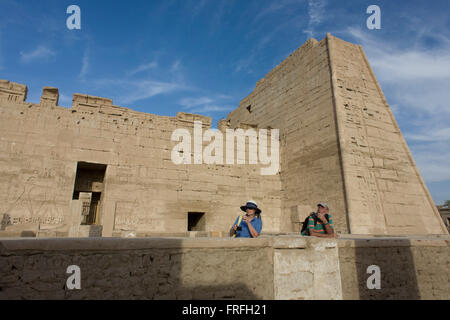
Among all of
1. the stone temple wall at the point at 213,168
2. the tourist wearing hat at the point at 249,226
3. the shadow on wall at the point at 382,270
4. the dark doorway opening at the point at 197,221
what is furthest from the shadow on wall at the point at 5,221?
the shadow on wall at the point at 382,270

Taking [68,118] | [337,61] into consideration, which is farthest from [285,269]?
[337,61]

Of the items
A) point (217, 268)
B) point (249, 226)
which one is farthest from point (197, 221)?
point (217, 268)

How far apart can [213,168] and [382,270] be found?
314 inches

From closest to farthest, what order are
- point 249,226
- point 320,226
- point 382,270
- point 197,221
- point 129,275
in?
1. point 129,275
2. point 382,270
3. point 249,226
4. point 320,226
5. point 197,221

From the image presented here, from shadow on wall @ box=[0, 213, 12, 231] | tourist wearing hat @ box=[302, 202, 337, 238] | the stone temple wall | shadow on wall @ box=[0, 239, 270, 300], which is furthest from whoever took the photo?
the stone temple wall

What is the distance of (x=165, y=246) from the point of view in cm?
275

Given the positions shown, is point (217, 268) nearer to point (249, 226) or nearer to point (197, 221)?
point (249, 226)

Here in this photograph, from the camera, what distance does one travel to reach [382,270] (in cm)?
383

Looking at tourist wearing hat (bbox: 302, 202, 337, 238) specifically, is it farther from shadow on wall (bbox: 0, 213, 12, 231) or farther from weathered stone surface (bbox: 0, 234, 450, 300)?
shadow on wall (bbox: 0, 213, 12, 231)

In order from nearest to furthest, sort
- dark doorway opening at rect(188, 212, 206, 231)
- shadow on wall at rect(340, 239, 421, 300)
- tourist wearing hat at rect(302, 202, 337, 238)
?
shadow on wall at rect(340, 239, 421, 300) < tourist wearing hat at rect(302, 202, 337, 238) < dark doorway opening at rect(188, 212, 206, 231)

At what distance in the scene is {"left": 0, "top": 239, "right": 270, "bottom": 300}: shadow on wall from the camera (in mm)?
2254

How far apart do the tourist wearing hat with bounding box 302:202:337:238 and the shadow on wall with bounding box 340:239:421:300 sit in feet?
2.56

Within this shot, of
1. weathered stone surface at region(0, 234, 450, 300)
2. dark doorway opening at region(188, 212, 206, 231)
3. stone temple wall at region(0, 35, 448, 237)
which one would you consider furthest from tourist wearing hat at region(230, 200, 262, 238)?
dark doorway opening at region(188, 212, 206, 231)
